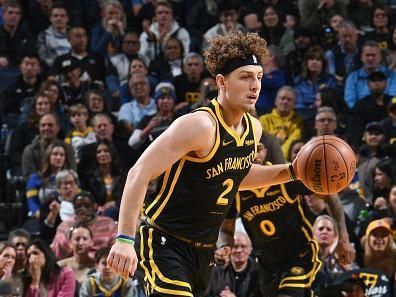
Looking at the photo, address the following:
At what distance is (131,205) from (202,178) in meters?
0.54

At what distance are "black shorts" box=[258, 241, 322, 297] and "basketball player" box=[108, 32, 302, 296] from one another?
1.33m

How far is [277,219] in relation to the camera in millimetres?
6812

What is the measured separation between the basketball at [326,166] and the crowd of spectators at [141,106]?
2197 millimetres

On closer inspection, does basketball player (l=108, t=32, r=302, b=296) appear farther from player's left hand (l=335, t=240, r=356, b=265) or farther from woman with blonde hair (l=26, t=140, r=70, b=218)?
woman with blonde hair (l=26, t=140, r=70, b=218)

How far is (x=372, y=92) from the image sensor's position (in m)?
11.7

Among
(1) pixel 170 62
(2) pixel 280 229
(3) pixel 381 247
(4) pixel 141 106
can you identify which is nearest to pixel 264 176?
(2) pixel 280 229

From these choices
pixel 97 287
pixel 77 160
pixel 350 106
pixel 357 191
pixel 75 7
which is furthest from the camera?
pixel 75 7

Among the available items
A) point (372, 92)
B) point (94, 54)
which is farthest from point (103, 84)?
point (372, 92)

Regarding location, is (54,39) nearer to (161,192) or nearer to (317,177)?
(317,177)

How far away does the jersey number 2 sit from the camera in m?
5.32

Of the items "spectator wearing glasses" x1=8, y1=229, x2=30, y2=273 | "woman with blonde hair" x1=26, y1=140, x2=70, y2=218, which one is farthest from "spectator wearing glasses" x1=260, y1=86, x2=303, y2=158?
"spectator wearing glasses" x1=8, y1=229, x2=30, y2=273

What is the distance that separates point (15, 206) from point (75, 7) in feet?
13.5

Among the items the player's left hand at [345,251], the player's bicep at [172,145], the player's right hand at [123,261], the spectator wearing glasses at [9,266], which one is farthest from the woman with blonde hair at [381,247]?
the player's right hand at [123,261]

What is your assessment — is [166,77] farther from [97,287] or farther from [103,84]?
[97,287]
